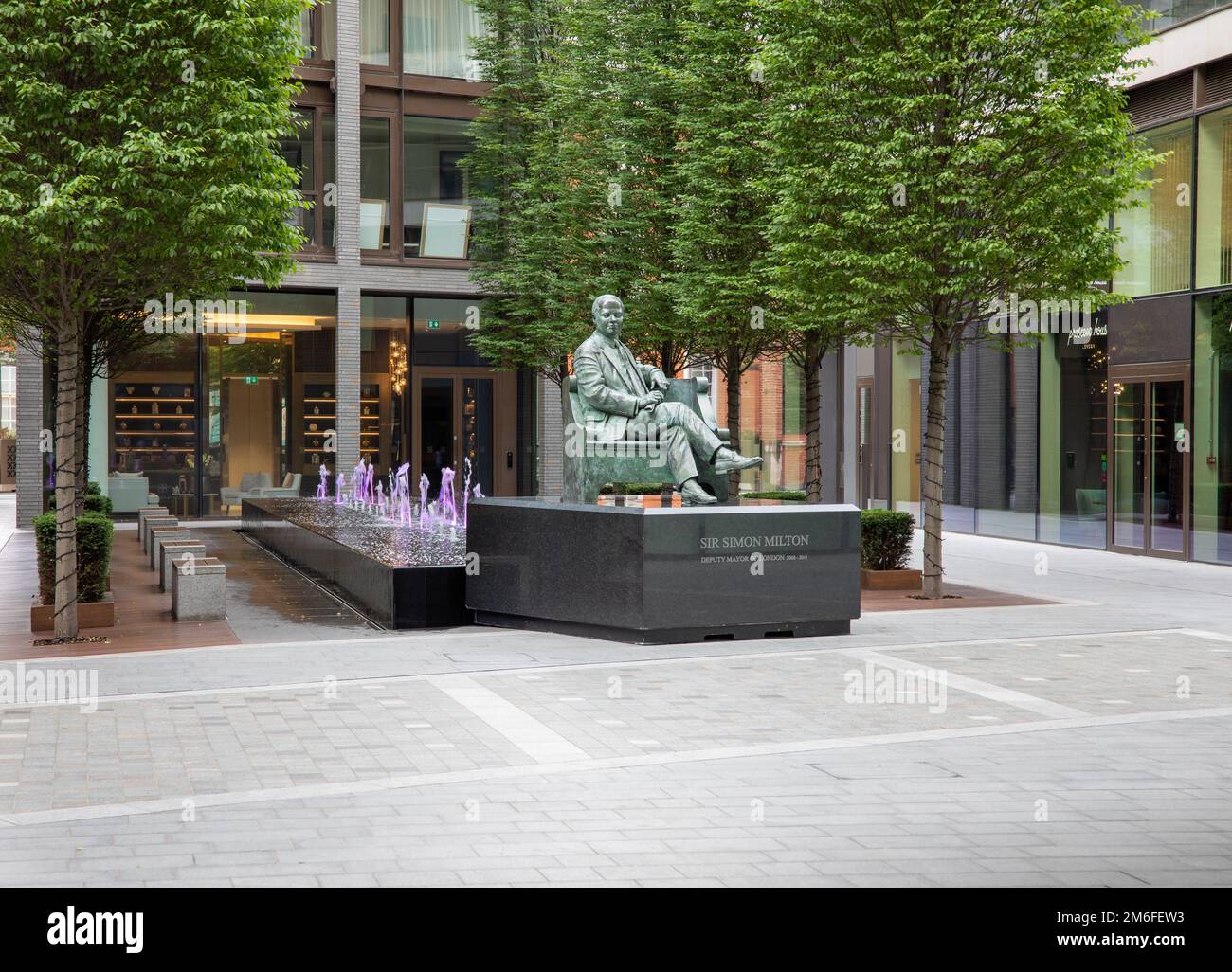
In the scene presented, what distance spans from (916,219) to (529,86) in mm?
16177

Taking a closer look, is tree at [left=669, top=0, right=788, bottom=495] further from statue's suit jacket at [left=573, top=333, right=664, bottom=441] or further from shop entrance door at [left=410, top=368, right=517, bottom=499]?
shop entrance door at [left=410, top=368, right=517, bottom=499]

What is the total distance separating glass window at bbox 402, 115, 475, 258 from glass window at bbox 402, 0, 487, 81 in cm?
123

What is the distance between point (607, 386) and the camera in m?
14.3

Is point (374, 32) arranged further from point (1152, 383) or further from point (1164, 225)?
point (1152, 383)

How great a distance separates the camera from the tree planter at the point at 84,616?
13258mm

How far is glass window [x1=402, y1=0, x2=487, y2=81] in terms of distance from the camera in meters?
31.2

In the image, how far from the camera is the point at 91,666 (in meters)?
11.2

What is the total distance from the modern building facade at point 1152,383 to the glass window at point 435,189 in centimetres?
1236

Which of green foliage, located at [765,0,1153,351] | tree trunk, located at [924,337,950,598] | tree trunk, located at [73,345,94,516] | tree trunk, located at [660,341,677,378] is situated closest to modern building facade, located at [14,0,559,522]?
tree trunk, located at [660,341,677,378]

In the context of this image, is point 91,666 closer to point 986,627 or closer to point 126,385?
point 986,627

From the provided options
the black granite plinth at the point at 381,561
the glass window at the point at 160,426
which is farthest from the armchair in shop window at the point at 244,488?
the black granite plinth at the point at 381,561

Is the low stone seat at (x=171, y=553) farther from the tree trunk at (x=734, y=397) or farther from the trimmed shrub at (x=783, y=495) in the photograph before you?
the trimmed shrub at (x=783, y=495)

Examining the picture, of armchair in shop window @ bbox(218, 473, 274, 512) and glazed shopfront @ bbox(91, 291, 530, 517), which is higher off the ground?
glazed shopfront @ bbox(91, 291, 530, 517)

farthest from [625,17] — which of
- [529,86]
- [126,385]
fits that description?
[126,385]
